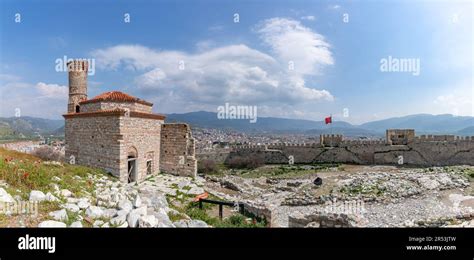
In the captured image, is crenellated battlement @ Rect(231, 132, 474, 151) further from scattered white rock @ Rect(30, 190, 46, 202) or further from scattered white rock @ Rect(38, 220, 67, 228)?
scattered white rock @ Rect(38, 220, 67, 228)

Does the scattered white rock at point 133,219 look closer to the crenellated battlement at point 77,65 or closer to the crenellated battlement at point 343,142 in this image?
the crenellated battlement at point 77,65

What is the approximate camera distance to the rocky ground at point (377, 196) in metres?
11.7

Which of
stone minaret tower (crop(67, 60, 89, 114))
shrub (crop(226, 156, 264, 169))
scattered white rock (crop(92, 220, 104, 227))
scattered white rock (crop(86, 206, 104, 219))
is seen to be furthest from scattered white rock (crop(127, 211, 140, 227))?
shrub (crop(226, 156, 264, 169))

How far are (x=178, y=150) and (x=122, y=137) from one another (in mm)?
4056

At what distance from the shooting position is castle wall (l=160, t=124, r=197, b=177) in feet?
48.0

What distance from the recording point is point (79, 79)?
16.6 meters

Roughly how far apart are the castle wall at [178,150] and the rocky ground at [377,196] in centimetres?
160

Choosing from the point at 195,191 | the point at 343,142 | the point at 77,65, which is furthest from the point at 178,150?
the point at 343,142

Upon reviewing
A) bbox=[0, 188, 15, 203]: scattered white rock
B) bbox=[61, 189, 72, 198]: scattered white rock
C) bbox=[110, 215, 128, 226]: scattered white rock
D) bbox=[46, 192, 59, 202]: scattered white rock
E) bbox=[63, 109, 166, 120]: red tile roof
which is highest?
bbox=[63, 109, 166, 120]: red tile roof

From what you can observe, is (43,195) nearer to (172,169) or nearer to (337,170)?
(172,169)

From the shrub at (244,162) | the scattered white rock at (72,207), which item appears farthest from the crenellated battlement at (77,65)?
the shrub at (244,162)
